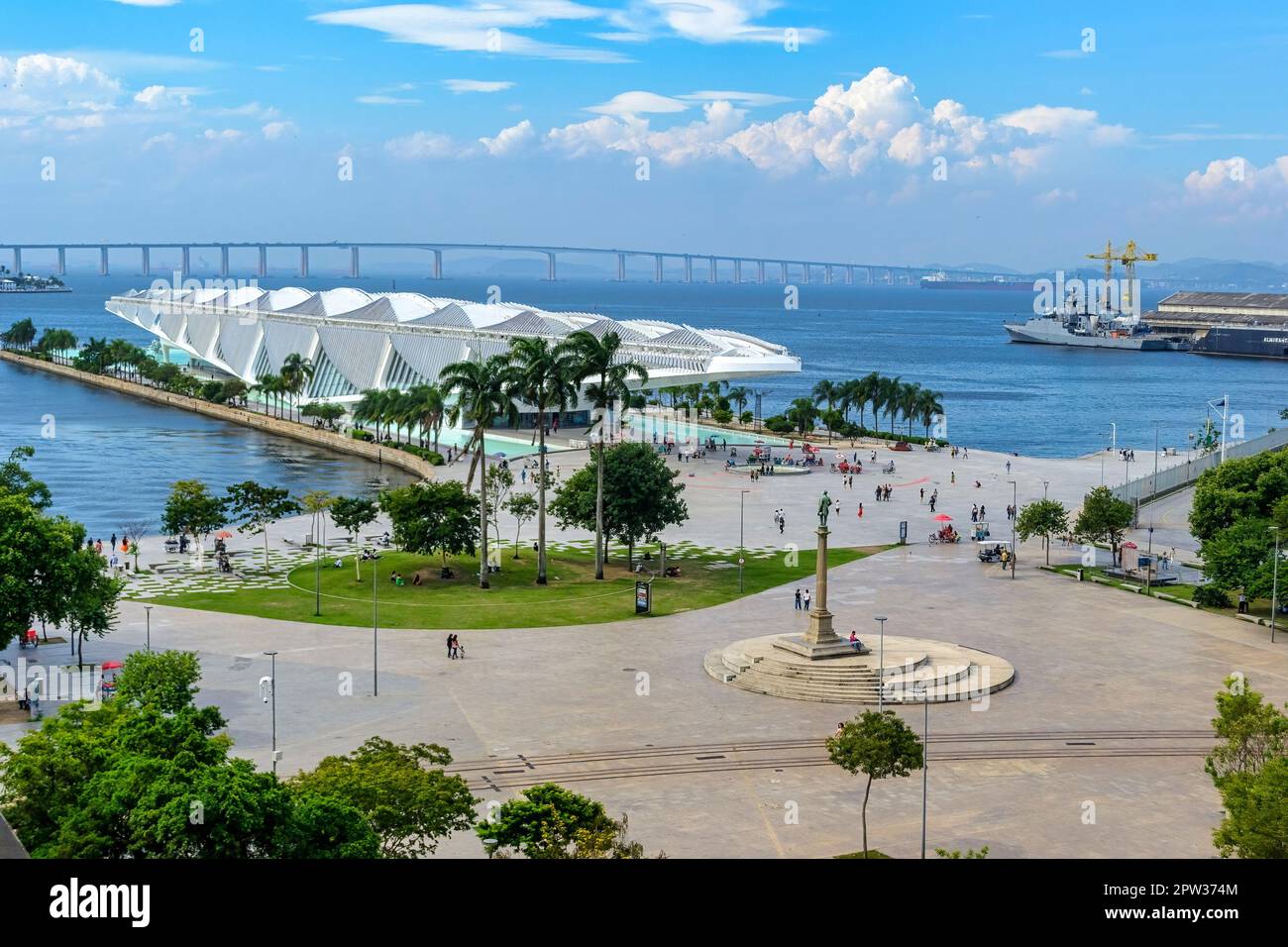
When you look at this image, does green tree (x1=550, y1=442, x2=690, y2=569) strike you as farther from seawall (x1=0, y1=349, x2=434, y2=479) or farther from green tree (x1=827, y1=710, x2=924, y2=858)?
green tree (x1=827, y1=710, x2=924, y2=858)

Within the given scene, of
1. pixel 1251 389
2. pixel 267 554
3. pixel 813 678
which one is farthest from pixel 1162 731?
pixel 1251 389

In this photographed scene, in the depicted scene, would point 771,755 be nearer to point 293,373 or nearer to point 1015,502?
point 1015,502

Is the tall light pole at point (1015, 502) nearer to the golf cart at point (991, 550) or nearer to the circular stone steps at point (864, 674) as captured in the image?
the golf cart at point (991, 550)

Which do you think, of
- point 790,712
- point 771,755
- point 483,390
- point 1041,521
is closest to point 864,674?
point 790,712

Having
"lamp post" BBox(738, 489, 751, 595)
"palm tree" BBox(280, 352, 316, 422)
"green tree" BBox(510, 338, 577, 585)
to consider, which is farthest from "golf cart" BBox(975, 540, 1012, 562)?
"palm tree" BBox(280, 352, 316, 422)

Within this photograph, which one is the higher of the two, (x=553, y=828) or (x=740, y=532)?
(x=553, y=828)
